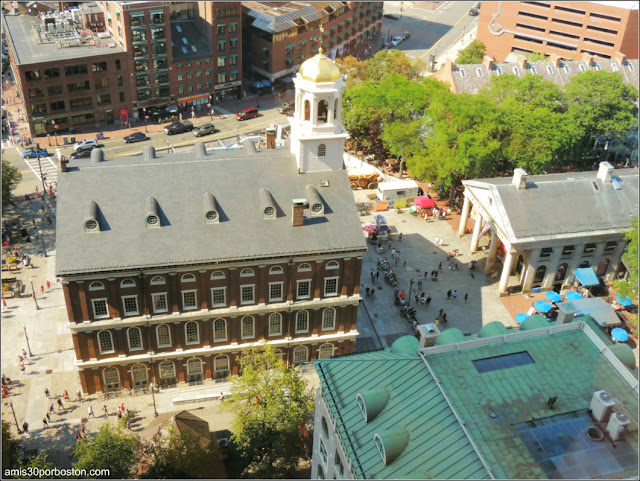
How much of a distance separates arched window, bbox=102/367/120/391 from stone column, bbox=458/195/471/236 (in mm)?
51921

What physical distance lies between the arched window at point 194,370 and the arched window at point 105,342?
820 centimetres

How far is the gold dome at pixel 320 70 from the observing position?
66.4 metres

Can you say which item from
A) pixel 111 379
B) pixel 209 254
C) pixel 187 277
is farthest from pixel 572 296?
pixel 111 379

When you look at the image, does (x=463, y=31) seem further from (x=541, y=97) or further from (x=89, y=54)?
(x=89, y=54)

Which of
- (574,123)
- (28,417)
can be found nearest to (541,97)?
(574,123)

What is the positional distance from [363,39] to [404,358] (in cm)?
14572

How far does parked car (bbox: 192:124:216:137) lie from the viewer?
126 metres

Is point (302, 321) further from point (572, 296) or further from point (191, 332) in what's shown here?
point (572, 296)

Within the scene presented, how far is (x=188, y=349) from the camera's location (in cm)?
7019

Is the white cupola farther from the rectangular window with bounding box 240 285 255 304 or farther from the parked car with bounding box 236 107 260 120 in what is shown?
the parked car with bounding box 236 107 260 120

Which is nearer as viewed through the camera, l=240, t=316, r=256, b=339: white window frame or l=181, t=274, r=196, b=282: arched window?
l=181, t=274, r=196, b=282: arched window

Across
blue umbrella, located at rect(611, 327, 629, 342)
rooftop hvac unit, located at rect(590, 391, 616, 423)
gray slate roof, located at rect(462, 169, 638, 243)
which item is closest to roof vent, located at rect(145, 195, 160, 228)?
rooftop hvac unit, located at rect(590, 391, 616, 423)

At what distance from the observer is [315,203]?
68000 millimetres

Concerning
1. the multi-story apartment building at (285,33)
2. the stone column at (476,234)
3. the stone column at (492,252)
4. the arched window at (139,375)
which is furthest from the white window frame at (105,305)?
the multi-story apartment building at (285,33)
